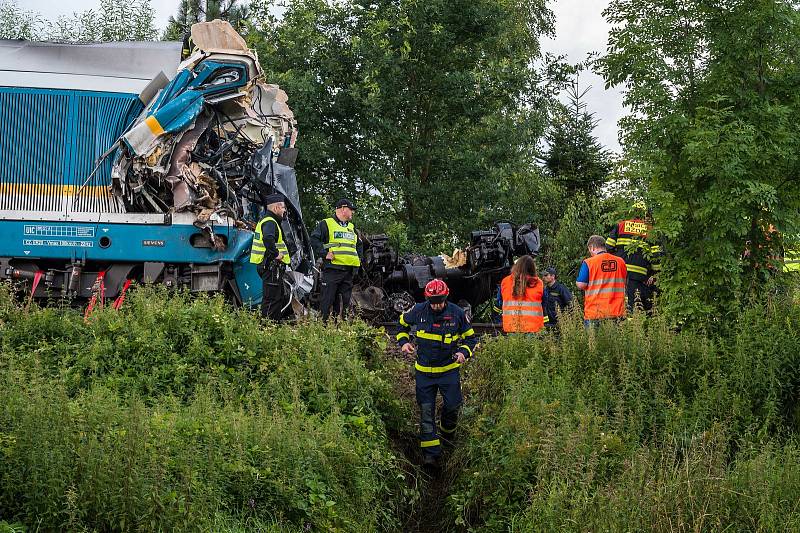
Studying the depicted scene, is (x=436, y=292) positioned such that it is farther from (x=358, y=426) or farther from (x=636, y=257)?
(x=636, y=257)

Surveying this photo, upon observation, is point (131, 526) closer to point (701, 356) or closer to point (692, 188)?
point (701, 356)

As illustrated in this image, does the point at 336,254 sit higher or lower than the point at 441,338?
higher

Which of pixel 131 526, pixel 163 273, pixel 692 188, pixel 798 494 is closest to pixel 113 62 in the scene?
pixel 163 273

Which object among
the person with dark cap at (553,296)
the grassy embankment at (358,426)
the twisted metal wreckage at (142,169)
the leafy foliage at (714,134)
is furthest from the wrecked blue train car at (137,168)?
the leafy foliage at (714,134)

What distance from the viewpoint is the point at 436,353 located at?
9461 mm

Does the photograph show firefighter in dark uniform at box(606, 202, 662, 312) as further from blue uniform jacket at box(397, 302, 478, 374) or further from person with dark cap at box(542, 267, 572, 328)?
blue uniform jacket at box(397, 302, 478, 374)

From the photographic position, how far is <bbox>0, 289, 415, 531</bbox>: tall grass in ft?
22.2

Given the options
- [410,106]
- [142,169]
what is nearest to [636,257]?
[142,169]

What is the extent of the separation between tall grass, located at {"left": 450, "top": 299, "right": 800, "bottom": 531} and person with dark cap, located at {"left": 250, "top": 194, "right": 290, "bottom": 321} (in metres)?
2.50

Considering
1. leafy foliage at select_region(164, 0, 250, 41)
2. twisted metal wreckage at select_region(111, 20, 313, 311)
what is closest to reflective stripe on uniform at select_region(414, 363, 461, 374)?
twisted metal wreckage at select_region(111, 20, 313, 311)

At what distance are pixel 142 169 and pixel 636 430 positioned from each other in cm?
611

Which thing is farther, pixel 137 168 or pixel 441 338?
pixel 137 168

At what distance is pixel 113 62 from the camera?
1322 centimetres

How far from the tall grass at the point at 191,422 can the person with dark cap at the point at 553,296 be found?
1.92 meters
